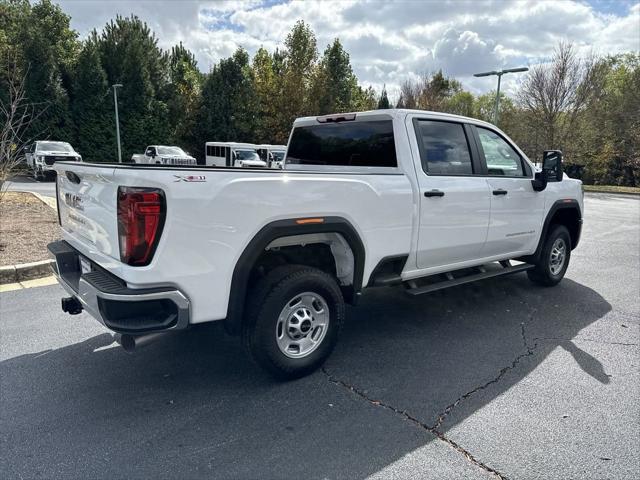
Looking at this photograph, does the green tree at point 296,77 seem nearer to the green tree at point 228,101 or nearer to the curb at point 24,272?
the green tree at point 228,101

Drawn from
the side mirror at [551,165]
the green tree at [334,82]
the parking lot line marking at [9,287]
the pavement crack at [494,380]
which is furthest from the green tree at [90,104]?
the pavement crack at [494,380]

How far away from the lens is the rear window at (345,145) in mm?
4203

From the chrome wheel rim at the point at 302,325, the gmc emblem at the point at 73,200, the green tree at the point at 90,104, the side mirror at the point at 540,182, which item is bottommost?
the chrome wheel rim at the point at 302,325

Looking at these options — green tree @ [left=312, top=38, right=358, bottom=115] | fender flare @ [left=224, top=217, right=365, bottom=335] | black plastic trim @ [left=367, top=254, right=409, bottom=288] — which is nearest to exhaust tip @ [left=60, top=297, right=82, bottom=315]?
fender flare @ [left=224, top=217, right=365, bottom=335]

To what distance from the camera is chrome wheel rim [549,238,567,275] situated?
5.90m

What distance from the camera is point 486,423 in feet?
9.77

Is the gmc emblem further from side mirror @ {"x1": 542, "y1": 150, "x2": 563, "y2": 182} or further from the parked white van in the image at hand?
the parked white van

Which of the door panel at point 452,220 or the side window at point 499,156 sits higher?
the side window at point 499,156

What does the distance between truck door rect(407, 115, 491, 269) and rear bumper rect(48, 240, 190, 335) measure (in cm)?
219

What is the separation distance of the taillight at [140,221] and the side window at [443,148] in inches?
93.3

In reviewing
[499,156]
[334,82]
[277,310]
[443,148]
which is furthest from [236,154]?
[277,310]

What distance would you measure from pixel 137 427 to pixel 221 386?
26.3 inches

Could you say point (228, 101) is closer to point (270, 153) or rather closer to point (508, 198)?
point (270, 153)

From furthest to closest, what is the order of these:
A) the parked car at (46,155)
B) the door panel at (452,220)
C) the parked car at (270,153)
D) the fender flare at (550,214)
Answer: the parked car at (270,153)
the parked car at (46,155)
the fender flare at (550,214)
the door panel at (452,220)
